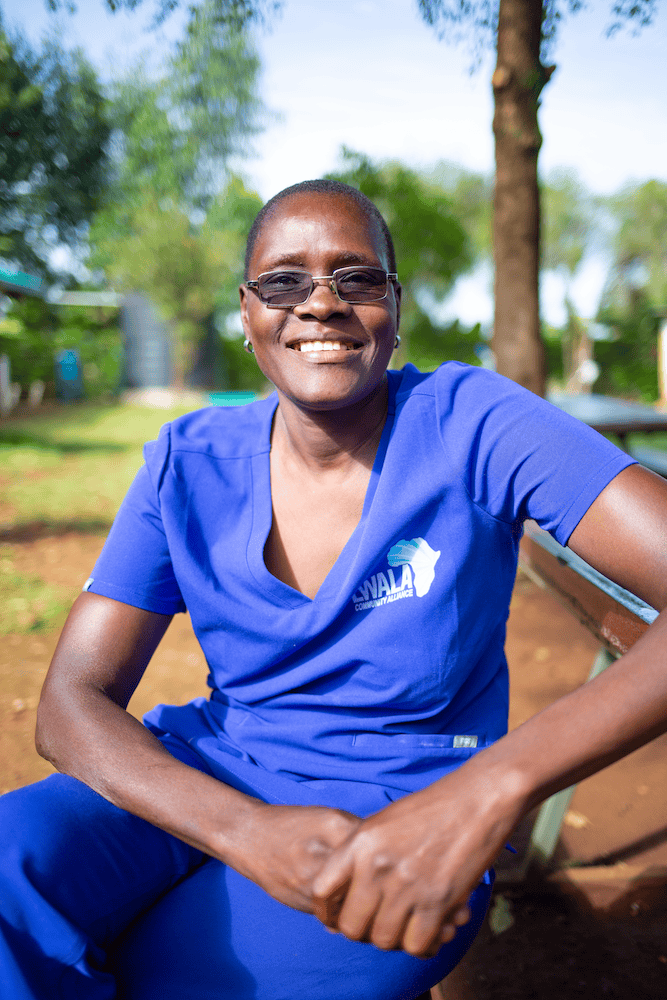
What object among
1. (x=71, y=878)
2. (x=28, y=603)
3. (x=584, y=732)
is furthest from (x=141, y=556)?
(x=28, y=603)

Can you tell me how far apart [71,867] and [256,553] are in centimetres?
68

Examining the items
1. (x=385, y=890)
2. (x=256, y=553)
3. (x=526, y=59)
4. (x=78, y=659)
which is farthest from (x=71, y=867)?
(x=526, y=59)

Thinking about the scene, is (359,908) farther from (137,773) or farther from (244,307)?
(244,307)

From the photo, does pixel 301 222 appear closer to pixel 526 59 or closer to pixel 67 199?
pixel 526 59

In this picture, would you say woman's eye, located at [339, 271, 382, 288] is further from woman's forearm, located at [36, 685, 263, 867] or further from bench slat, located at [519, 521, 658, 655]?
woman's forearm, located at [36, 685, 263, 867]

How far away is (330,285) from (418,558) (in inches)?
25.7

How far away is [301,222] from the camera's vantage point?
1645mm

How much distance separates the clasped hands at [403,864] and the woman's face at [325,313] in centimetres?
89

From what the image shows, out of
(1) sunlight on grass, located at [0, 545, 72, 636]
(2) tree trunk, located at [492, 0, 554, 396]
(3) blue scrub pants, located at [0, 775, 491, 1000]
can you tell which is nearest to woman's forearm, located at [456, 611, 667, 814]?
(3) blue scrub pants, located at [0, 775, 491, 1000]

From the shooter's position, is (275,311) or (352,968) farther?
(275,311)

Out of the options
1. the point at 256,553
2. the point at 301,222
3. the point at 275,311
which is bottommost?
the point at 256,553

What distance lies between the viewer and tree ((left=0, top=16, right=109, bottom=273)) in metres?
7.16

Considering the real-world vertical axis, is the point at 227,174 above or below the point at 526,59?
above

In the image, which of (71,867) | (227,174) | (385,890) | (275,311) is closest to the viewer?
(385,890)
